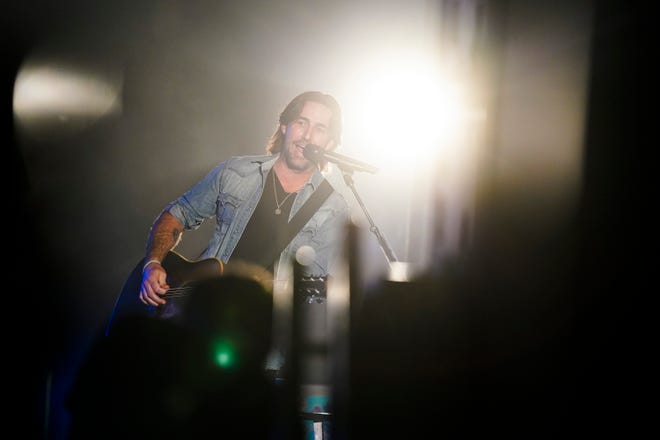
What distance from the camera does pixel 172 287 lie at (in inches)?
69.9

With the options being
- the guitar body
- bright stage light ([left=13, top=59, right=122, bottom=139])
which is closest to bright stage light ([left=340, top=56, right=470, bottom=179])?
the guitar body

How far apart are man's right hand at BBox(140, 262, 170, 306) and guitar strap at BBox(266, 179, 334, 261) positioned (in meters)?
0.42

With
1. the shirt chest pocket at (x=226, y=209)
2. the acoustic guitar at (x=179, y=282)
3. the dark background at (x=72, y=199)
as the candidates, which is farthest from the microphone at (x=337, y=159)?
the acoustic guitar at (x=179, y=282)

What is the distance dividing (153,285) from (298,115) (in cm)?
88

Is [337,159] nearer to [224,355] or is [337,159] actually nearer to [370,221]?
[370,221]

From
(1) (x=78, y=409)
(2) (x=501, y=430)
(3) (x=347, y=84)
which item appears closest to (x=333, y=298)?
(2) (x=501, y=430)

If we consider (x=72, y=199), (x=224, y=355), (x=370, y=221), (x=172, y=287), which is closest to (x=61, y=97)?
(x=72, y=199)

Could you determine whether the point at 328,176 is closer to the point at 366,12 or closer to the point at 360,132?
the point at 360,132

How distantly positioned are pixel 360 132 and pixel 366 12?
51 centimetres

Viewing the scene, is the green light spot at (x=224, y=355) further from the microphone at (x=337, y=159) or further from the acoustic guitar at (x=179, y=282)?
the microphone at (x=337, y=159)

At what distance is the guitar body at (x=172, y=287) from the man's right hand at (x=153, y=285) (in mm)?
17

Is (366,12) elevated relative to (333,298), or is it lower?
elevated

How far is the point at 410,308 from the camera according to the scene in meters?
1.34

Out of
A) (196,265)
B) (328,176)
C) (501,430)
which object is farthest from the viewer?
(328,176)
